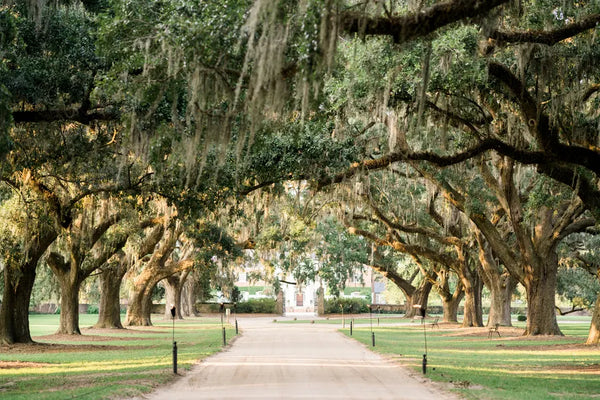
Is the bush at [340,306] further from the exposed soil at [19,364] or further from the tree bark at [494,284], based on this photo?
the exposed soil at [19,364]

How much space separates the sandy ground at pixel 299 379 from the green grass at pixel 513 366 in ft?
2.26

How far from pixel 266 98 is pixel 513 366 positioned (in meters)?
9.87

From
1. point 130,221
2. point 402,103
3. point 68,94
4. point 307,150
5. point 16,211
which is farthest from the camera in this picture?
point 130,221

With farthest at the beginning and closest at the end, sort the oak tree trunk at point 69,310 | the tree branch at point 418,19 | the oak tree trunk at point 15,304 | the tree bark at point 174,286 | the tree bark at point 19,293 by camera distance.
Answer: the tree bark at point 174,286 < the oak tree trunk at point 69,310 < the oak tree trunk at point 15,304 < the tree bark at point 19,293 < the tree branch at point 418,19

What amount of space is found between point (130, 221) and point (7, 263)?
379 centimetres

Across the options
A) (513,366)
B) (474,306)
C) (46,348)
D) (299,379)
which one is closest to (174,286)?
(474,306)

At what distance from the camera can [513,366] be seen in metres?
15.8

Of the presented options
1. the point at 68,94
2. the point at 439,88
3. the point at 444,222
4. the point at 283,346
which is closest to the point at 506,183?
the point at 444,222

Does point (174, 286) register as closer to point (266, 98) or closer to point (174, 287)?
point (174, 287)

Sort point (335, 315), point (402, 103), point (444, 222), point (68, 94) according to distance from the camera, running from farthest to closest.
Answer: point (335, 315) → point (444, 222) → point (402, 103) → point (68, 94)

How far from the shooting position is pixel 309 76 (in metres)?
8.05

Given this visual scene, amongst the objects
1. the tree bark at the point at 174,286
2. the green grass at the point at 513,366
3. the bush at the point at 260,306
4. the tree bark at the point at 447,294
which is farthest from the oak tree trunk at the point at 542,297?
the bush at the point at 260,306

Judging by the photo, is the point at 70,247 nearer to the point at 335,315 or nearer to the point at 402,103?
the point at 402,103

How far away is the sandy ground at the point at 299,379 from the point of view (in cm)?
1022
